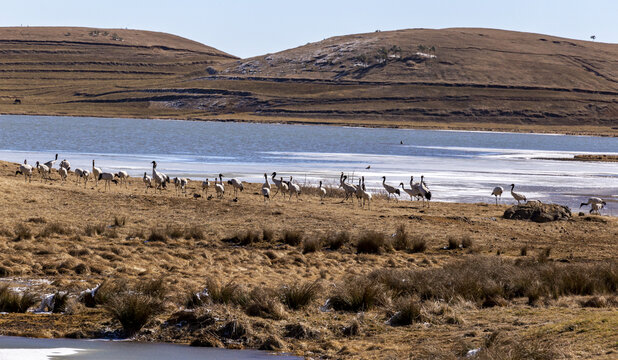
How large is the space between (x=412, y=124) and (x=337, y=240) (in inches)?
5432

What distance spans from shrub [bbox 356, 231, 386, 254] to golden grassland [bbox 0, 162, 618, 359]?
0.08m

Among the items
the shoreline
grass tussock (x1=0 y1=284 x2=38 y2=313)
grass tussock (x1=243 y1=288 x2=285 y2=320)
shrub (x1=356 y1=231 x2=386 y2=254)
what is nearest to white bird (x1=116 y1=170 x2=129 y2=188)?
shrub (x1=356 y1=231 x2=386 y2=254)

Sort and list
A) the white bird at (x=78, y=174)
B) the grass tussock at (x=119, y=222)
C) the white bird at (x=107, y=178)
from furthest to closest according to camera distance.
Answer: the white bird at (x=78, y=174), the white bird at (x=107, y=178), the grass tussock at (x=119, y=222)

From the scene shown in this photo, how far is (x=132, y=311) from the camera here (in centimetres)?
1214

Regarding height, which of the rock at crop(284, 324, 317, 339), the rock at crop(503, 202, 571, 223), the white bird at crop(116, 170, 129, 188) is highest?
the white bird at crop(116, 170, 129, 188)

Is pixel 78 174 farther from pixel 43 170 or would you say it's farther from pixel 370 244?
pixel 370 244

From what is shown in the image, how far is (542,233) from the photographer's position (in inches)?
1035

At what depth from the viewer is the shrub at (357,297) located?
13703mm

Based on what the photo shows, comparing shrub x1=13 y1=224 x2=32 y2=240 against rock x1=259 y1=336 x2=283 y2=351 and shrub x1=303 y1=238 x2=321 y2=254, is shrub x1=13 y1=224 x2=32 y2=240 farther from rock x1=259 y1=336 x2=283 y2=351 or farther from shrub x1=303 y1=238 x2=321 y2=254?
rock x1=259 y1=336 x2=283 y2=351

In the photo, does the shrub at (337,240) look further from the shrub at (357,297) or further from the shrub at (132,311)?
the shrub at (132,311)

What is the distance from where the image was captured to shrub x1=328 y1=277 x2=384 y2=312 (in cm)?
1370

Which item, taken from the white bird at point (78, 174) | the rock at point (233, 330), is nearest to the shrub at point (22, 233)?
the rock at point (233, 330)

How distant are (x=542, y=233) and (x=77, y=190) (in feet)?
56.7

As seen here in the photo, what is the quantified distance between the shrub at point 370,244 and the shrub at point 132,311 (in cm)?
956
